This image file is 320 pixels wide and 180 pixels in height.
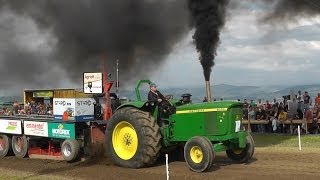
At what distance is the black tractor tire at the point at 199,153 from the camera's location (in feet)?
28.5

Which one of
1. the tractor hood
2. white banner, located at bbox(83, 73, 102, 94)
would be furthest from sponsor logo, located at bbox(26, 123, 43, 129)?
the tractor hood

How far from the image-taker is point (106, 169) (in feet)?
A: 32.3

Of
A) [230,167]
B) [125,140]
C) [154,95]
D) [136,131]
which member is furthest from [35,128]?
[230,167]

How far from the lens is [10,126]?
12.9 meters

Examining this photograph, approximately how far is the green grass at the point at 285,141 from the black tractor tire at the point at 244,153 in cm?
382

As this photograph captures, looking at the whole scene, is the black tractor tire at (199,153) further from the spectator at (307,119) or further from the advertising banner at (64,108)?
the spectator at (307,119)

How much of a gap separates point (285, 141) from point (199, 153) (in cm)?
651

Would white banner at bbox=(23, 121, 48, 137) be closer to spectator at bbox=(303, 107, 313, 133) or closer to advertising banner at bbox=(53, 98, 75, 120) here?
advertising banner at bbox=(53, 98, 75, 120)

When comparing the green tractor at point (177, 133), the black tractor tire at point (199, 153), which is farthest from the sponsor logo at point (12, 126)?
the black tractor tire at point (199, 153)

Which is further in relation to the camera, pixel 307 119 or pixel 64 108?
pixel 307 119

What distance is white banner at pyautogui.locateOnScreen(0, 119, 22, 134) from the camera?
1262 centimetres

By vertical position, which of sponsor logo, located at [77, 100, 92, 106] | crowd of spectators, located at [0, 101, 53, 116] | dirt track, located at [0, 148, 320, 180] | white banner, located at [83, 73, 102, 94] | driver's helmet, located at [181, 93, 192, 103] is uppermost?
white banner, located at [83, 73, 102, 94]

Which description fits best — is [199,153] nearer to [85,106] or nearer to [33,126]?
[85,106]

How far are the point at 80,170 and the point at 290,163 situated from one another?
165 inches
